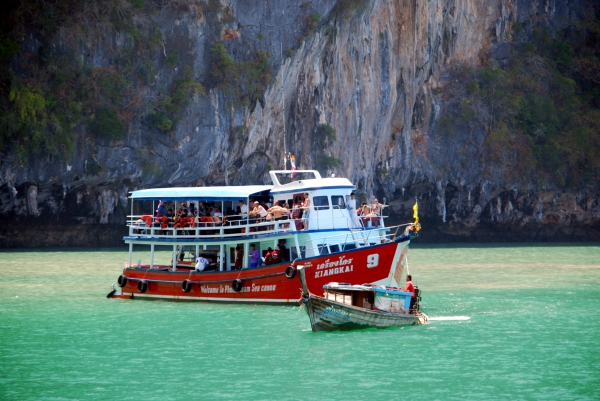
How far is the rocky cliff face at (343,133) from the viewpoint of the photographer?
165ft

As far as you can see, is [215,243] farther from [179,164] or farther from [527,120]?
[527,120]

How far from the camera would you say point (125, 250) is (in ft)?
164

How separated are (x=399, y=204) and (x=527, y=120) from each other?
10229 mm

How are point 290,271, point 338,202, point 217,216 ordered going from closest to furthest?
point 290,271, point 338,202, point 217,216

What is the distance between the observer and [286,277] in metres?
25.3

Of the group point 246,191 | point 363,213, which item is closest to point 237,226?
point 246,191

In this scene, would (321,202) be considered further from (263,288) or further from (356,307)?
(356,307)

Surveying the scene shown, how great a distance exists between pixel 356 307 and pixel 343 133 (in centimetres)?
3528

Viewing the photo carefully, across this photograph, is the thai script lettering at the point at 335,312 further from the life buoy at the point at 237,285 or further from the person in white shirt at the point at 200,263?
the person in white shirt at the point at 200,263

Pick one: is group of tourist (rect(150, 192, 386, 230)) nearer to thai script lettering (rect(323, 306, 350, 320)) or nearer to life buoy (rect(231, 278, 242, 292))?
life buoy (rect(231, 278, 242, 292))

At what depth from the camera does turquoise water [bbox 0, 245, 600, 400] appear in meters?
17.3

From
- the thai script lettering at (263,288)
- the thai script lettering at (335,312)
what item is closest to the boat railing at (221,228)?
the thai script lettering at (263,288)

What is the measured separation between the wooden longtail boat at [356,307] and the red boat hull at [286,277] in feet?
8.23

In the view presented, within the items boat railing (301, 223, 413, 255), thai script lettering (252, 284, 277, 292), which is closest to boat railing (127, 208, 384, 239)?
boat railing (301, 223, 413, 255)
